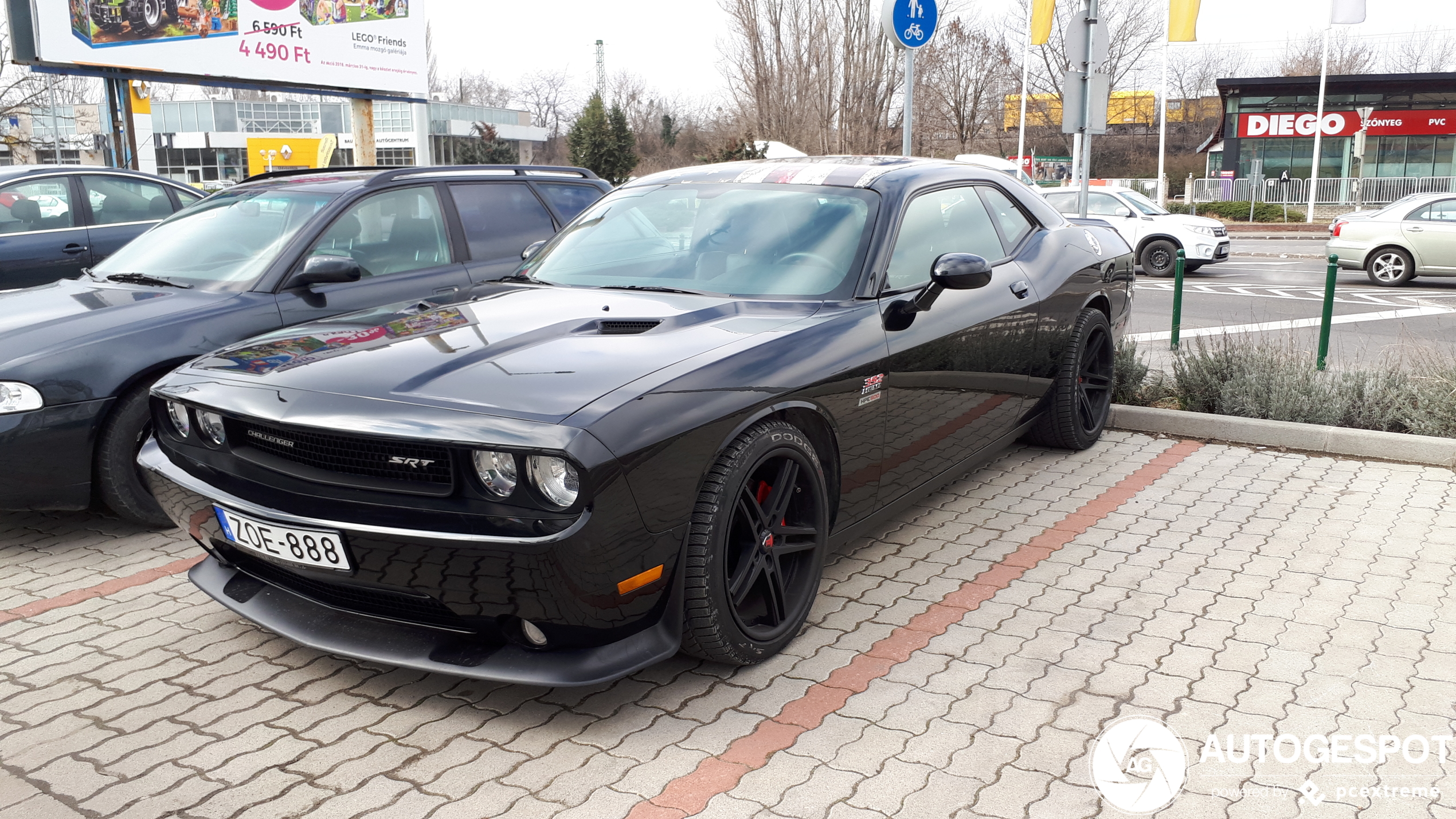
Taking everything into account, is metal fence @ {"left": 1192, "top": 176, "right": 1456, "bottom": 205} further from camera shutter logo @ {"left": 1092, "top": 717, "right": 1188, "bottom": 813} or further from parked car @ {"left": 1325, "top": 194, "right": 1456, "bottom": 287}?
camera shutter logo @ {"left": 1092, "top": 717, "right": 1188, "bottom": 813}

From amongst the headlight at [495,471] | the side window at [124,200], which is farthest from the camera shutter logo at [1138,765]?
the side window at [124,200]

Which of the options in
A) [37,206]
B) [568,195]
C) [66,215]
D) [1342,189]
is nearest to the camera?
[568,195]

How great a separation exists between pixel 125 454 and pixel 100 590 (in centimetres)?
63

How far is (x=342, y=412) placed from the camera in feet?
9.00

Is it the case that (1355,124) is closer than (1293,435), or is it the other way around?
(1293,435)

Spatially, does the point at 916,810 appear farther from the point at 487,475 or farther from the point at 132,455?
the point at 132,455

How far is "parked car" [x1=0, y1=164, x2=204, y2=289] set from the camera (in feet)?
25.8

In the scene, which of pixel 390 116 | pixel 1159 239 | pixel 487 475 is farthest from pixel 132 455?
pixel 390 116

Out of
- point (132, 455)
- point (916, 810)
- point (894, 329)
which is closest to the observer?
point (916, 810)

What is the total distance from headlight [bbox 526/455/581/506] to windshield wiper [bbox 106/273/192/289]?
3133mm

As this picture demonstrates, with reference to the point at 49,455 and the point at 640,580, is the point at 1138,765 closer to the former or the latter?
the point at 640,580

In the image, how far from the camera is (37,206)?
805 cm

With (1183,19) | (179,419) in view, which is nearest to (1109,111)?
(1183,19)

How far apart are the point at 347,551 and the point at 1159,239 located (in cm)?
1633
